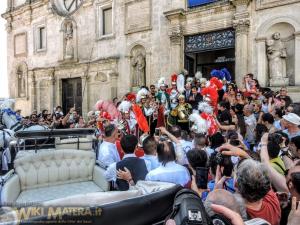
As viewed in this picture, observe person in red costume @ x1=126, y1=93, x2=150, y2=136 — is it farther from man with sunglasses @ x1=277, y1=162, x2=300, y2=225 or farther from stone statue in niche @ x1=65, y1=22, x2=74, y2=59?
stone statue in niche @ x1=65, y1=22, x2=74, y2=59

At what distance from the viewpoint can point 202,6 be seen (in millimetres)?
11633

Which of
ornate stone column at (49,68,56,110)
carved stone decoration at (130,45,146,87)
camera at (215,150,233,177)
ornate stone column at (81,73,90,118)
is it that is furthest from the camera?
ornate stone column at (49,68,56,110)

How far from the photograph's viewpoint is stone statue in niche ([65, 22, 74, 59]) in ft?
55.6

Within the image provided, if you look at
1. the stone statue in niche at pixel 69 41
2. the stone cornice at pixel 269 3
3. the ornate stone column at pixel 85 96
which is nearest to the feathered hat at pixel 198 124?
the stone cornice at pixel 269 3

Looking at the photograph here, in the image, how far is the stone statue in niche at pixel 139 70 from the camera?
13.8 metres

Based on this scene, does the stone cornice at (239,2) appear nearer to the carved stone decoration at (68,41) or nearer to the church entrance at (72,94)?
the carved stone decoration at (68,41)

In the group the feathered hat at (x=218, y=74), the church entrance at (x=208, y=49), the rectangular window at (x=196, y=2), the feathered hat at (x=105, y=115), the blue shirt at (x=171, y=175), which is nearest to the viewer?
the blue shirt at (x=171, y=175)

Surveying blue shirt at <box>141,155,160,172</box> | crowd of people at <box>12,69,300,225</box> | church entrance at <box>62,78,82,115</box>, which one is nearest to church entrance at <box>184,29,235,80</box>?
crowd of people at <box>12,69,300,225</box>

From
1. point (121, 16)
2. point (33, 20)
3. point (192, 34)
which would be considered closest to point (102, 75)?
point (121, 16)

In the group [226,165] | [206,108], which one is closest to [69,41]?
[206,108]

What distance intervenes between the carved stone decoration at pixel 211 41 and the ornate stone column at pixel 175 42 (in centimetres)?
37

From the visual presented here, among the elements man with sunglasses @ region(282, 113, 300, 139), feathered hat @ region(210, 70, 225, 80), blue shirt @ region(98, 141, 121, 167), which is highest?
feathered hat @ region(210, 70, 225, 80)

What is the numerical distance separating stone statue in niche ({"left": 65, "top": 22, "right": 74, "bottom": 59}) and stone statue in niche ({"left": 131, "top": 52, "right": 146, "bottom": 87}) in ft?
15.8

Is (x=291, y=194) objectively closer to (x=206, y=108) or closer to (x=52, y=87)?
(x=206, y=108)
